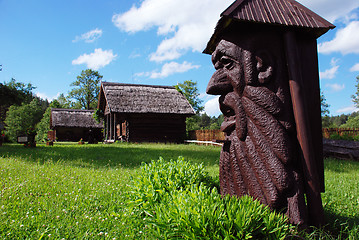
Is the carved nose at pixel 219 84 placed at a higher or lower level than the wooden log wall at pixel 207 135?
higher

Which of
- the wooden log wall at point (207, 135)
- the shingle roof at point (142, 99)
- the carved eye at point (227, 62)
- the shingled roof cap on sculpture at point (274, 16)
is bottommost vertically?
the wooden log wall at point (207, 135)

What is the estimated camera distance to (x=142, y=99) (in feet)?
66.3

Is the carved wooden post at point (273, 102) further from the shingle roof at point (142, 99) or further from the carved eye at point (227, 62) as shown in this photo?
the shingle roof at point (142, 99)

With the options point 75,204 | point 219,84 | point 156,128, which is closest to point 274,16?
point 219,84

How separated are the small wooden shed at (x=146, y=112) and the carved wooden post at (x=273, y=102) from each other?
1618cm

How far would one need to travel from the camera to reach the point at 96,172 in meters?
6.05

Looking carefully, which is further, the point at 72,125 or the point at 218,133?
the point at 72,125

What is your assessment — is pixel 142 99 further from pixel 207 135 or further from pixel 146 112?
pixel 207 135

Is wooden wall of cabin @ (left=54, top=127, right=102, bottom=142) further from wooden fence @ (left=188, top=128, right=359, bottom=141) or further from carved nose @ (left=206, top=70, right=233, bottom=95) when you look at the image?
carved nose @ (left=206, top=70, right=233, bottom=95)

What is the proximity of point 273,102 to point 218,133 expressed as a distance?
57.7 ft

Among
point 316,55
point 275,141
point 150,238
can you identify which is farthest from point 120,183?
point 316,55

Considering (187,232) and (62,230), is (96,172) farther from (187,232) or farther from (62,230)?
(187,232)

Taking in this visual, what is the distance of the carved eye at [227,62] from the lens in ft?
9.59

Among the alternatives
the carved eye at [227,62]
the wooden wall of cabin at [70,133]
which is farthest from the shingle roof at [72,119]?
the carved eye at [227,62]
